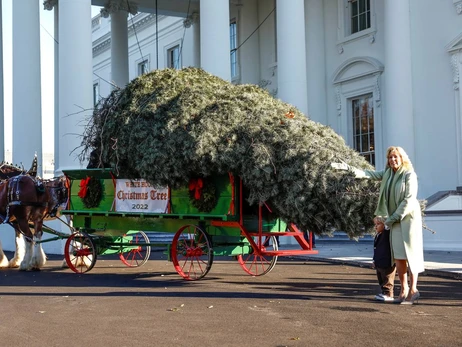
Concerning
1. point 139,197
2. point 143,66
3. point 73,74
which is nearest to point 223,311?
point 139,197

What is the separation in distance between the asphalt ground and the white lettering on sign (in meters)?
1.14

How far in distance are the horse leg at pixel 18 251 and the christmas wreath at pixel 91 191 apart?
96.5 inches

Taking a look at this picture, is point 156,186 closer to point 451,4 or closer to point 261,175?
point 261,175

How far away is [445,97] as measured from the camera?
62.3ft

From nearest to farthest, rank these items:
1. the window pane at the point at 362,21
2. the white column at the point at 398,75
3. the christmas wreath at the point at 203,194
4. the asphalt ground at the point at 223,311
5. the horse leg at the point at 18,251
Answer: the asphalt ground at the point at 223,311, the christmas wreath at the point at 203,194, the horse leg at the point at 18,251, the white column at the point at 398,75, the window pane at the point at 362,21

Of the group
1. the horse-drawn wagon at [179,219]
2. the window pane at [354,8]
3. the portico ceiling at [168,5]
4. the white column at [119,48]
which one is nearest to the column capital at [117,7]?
the portico ceiling at [168,5]

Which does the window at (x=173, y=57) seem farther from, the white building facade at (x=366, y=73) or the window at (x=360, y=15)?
the window at (x=360, y=15)

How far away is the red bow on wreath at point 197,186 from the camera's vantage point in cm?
1010

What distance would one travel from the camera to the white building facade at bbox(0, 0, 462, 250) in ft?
58.9

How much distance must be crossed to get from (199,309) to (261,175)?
211 centimetres

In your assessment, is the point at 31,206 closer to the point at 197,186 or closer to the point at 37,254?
the point at 37,254

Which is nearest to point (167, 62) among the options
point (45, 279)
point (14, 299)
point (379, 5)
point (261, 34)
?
point (261, 34)

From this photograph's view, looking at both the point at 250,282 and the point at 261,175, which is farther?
the point at 250,282

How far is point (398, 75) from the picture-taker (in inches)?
763
